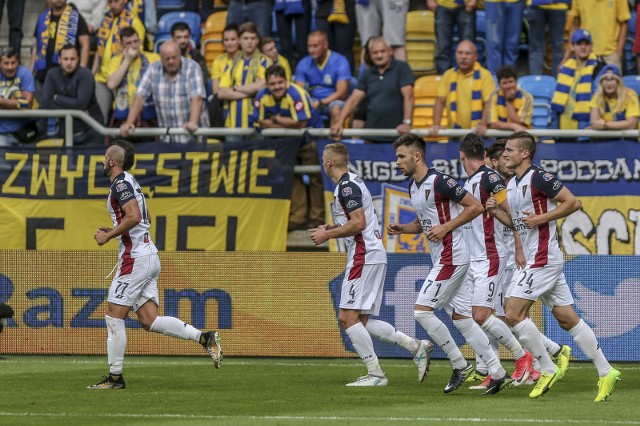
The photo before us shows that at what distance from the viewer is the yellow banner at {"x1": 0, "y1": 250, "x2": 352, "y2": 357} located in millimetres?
15555

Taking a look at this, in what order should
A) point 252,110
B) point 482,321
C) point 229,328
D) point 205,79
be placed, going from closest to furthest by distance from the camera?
point 482,321, point 229,328, point 252,110, point 205,79

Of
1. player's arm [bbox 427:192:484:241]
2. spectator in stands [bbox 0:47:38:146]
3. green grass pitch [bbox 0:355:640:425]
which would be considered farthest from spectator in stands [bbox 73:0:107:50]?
player's arm [bbox 427:192:484:241]

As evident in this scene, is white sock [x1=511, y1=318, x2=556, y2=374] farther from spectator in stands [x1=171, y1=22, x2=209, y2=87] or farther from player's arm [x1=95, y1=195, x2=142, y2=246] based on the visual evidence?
spectator in stands [x1=171, y1=22, x2=209, y2=87]

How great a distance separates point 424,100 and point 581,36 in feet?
9.03

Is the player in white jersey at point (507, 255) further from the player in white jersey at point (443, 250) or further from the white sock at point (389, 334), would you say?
the white sock at point (389, 334)

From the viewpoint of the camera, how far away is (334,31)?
19797 millimetres

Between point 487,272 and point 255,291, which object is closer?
point 487,272

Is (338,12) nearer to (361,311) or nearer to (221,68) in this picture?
(221,68)

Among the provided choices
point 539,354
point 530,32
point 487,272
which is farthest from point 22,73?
point 539,354

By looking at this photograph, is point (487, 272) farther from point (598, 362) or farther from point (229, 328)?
point (229, 328)

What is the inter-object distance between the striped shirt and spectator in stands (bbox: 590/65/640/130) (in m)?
5.31

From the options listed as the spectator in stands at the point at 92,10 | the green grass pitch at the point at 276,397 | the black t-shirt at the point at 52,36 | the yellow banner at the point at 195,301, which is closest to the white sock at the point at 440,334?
the green grass pitch at the point at 276,397

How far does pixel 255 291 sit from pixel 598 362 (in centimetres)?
541

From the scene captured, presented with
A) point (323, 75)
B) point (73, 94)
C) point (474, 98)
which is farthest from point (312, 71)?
point (73, 94)
